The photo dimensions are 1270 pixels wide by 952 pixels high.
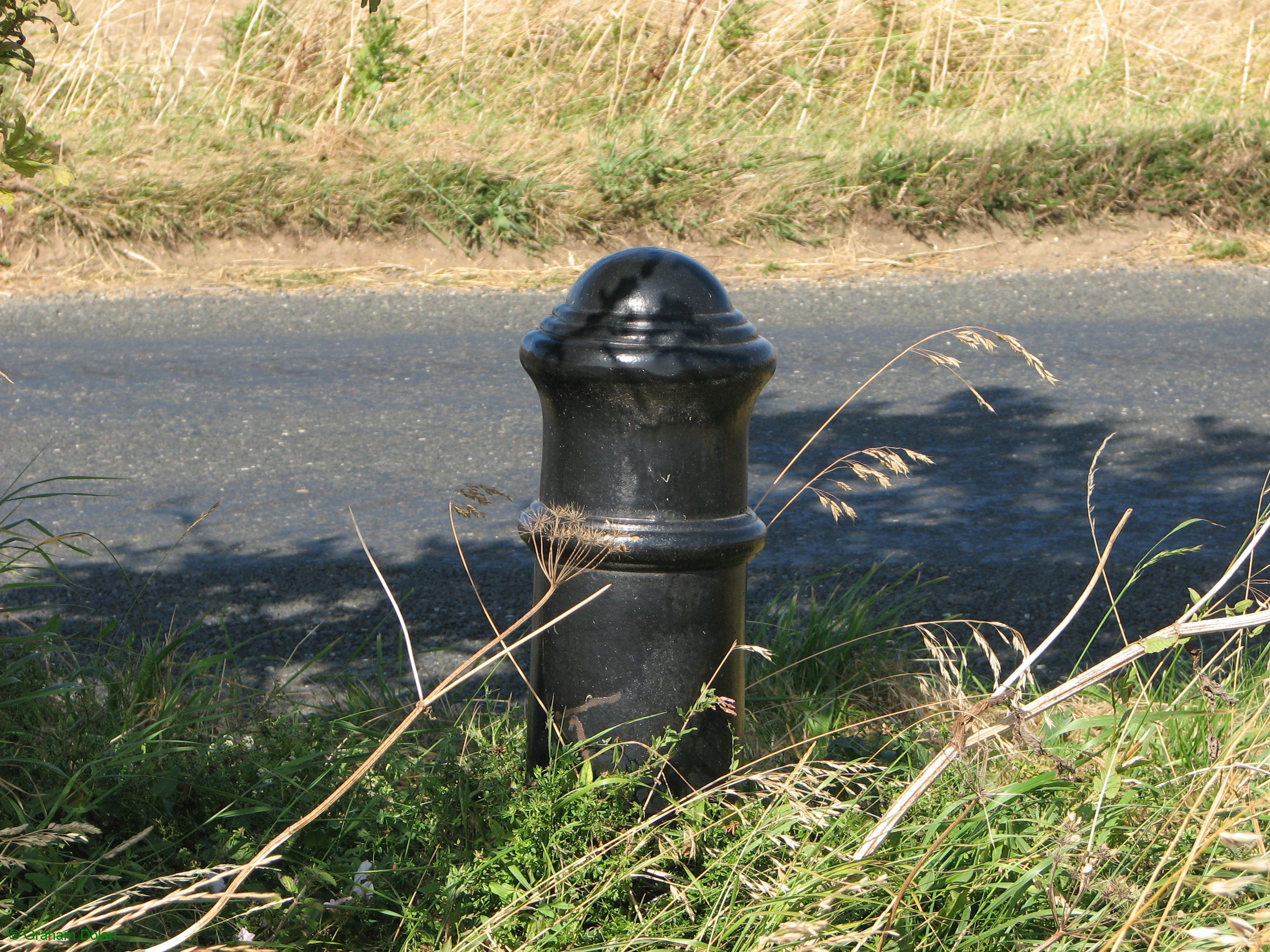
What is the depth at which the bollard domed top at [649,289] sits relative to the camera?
2.18 metres

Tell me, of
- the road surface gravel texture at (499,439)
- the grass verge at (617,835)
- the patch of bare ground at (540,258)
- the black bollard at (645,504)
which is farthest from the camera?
the patch of bare ground at (540,258)

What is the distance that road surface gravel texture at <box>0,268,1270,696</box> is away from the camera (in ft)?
12.4

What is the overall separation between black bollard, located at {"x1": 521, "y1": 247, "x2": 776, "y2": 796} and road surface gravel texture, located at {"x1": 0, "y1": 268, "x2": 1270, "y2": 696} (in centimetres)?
99

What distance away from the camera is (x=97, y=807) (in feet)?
7.48

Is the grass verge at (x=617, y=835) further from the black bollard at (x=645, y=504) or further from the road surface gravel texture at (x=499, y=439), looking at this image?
the road surface gravel texture at (x=499, y=439)

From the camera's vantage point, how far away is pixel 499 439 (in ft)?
16.5

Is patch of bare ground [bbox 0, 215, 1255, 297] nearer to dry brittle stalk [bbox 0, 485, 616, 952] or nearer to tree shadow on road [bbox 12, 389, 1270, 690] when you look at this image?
tree shadow on road [bbox 12, 389, 1270, 690]

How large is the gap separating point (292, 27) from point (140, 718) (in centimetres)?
816

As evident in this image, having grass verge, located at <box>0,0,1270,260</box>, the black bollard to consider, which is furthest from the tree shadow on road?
grass verge, located at <box>0,0,1270,260</box>

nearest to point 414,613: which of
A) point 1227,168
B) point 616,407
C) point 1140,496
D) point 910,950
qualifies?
point 616,407

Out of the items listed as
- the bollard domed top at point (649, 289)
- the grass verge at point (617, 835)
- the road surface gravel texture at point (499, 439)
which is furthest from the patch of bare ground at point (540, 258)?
the bollard domed top at point (649, 289)

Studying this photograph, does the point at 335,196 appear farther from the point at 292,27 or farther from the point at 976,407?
the point at 976,407

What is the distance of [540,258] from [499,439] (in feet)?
9.09

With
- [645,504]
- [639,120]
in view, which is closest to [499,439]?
[645,504]
